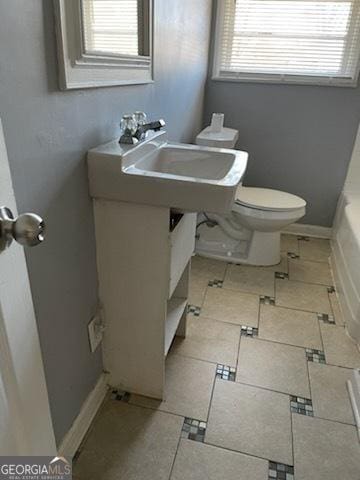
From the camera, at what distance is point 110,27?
1.12 meters

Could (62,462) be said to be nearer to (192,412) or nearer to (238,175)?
(192,412)

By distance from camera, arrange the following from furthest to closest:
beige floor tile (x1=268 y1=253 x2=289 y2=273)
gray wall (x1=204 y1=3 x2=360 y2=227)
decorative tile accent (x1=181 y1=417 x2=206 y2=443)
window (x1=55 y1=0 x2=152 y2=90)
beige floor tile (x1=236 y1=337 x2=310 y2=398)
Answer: gray wall (x1=204 y1=3 x2=360 y2=227) < beige floor tile (x1=268 y1=253 x2=289 y2=273) < beige floor tile (x1=236 y1=337 x2=310 y2=398) < decorative tile accent (x1=181 y1=417 x2=206 y2=443) < window (x1=55 y1=0 x2=152 y2=90)

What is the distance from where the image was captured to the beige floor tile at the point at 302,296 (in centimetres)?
199

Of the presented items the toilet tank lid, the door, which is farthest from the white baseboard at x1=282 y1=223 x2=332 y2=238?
the door

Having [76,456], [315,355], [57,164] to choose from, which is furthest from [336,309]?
[57,164]

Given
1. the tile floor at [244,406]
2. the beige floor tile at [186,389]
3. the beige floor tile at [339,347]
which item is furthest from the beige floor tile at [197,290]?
the beige floor tile at [339,347]

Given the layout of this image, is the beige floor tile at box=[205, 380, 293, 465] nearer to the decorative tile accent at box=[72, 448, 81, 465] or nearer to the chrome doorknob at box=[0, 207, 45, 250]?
the decorative tile accent at box=[72, 448, 81, 465]

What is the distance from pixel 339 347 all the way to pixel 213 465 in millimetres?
893

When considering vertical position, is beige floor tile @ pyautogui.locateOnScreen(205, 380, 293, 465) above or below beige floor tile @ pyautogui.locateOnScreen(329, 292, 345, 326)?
below

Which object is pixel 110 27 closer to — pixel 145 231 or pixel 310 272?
pixel 145 231

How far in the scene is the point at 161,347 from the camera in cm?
131

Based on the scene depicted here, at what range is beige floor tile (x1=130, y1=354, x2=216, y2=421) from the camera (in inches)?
53.5

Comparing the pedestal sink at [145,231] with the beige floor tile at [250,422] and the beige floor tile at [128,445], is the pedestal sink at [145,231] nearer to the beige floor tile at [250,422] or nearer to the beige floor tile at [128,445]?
the beige floor tile at [128,445]

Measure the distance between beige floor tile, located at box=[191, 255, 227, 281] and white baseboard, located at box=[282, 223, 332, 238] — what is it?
0.82 m
